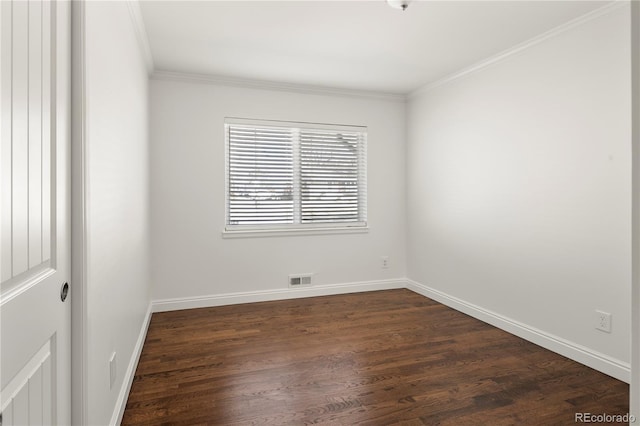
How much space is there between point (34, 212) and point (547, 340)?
3.48 m

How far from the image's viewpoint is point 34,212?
3.28 feet

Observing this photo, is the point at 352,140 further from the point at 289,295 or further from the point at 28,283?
the point at 28,283

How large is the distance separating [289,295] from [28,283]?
3.55m

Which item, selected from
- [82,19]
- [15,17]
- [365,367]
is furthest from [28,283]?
[365,367]

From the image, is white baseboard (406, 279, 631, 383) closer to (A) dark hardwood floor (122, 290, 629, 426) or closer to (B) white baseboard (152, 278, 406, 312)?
(A) dark hardwood floor (122, 290, 629, 426)

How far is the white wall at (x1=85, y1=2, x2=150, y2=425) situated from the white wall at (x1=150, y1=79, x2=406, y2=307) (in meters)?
1.05

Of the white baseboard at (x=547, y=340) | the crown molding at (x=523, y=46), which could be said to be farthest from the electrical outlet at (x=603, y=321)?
the crown molding at (x=523, y=46)

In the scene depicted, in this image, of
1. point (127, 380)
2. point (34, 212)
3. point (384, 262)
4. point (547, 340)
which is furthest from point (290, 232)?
point (34, 212)

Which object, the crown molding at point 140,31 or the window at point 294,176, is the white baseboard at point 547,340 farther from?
the crown molding at point 140,31

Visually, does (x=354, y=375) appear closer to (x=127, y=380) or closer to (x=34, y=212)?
(x=127, y=380)

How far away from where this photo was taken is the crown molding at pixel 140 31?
7.99 ft

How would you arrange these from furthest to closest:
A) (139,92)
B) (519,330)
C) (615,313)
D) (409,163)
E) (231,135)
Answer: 1. (409,163)
2. (231,135)
3. (519,330)
4. (139,92)
5. (615,313)

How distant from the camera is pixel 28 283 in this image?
0.97m

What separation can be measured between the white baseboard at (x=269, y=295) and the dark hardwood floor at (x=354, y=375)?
25cm
